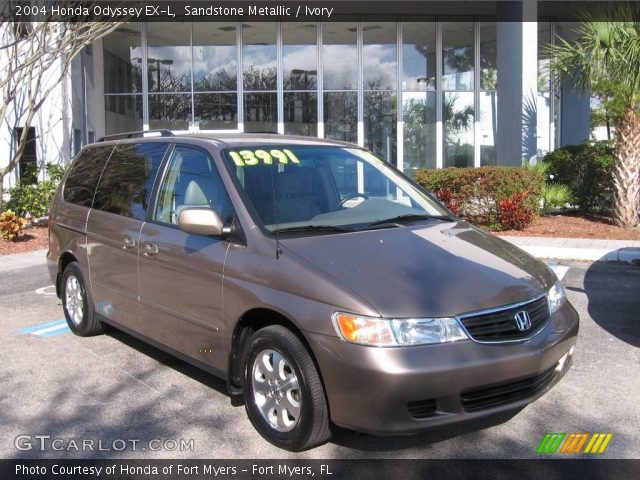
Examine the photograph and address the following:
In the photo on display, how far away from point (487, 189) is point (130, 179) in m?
8.21

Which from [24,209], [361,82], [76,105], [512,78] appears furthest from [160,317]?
[361,82]

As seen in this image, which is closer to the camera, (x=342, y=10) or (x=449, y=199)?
(x=449, y=199)

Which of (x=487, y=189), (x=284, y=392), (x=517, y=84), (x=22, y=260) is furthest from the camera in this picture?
(x=517, y=84)

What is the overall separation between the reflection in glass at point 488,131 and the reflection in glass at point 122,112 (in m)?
11.0

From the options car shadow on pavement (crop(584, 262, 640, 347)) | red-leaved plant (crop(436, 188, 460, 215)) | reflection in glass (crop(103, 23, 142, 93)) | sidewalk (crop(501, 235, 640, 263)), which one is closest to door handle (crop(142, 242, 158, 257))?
car shadow on pavement (crop(584, 262, 640, 347))

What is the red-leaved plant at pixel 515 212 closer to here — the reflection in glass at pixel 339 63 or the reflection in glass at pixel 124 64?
the reflection in glass at pixel 339 63

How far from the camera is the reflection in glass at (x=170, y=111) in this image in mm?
20062

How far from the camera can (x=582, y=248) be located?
10172mm

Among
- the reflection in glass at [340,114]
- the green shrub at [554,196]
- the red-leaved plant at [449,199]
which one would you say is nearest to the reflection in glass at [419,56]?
the reflection in glass at [340,114]

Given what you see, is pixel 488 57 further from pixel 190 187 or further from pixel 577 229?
pixel 190 187

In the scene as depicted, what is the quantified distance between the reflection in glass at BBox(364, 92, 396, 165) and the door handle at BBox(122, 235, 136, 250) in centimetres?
1574

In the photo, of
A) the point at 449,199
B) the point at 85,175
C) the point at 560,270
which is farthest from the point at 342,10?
the point at 85,175

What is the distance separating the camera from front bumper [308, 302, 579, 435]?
10.3 ft

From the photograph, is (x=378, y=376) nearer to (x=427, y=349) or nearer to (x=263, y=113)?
(x=427, y=349)
